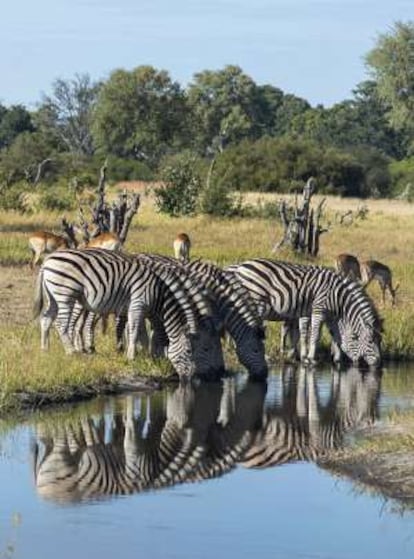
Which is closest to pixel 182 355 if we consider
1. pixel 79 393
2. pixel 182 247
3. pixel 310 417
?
pixel 79 393

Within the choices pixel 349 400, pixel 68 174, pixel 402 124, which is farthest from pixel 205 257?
pixel 402 124

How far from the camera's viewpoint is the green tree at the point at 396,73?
Answer: 72.5 meters

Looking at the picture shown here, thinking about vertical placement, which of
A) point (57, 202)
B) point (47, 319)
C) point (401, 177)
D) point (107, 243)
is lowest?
point (47, 319)

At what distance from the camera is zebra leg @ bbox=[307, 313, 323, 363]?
17.8 metres

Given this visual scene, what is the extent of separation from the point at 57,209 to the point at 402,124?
36.4 m

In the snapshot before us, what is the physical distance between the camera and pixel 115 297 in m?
16.0

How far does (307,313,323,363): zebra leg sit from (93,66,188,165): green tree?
5972 cm

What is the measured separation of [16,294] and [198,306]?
6096 millimetres

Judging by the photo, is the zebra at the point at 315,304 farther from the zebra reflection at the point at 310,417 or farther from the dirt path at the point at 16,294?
the dirt path at the point at 16,294

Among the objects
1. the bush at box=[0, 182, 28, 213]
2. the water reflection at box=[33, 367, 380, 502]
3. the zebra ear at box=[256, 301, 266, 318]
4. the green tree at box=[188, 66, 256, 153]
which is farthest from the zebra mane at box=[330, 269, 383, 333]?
the green tree at box=[188, 66, 256, 153]

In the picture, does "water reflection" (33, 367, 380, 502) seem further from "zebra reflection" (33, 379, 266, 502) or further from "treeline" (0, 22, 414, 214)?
"treeline" (0, 22, 414, 214)

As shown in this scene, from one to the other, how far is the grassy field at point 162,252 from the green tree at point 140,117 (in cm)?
2730

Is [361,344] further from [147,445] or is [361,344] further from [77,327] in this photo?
[147,445]

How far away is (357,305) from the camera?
1795 cm
